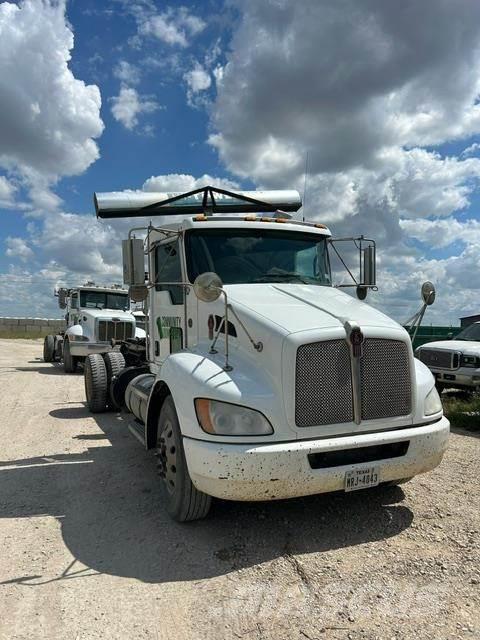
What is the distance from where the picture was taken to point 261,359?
3955 millimetres

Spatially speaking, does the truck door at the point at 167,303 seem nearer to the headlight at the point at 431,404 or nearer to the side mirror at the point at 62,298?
the headlight at the point at 431,404

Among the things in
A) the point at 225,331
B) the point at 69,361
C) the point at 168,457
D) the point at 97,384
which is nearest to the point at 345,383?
the point at 225,331

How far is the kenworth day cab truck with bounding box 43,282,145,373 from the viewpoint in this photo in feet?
50.0

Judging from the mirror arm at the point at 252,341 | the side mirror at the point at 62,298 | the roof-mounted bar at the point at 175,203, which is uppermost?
the roof-mounted bar at the point at 175,203

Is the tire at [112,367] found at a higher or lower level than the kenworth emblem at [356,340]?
lower

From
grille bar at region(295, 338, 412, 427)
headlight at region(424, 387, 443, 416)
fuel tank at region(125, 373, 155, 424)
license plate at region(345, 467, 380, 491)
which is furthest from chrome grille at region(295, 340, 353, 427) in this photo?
fuel tank at region(125, 373, 155, 424)

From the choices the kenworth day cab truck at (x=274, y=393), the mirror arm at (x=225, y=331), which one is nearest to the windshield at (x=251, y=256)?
the kenworth day cab truck at (x=274, y=393)

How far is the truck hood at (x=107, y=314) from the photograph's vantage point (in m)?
15.4

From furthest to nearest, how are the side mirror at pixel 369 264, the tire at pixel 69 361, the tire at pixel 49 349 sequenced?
the tire at pixel 49 349 < the tire at pixel 69 361 < the side mirror at pixel 369 264

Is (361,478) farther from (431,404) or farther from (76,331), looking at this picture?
(76,331)

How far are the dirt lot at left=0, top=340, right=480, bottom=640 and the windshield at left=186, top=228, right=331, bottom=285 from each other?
7.20ft

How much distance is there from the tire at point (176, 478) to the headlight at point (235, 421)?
514 mm

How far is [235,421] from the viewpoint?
3.62m

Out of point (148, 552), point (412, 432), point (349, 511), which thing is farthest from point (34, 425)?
point (412, 432)
